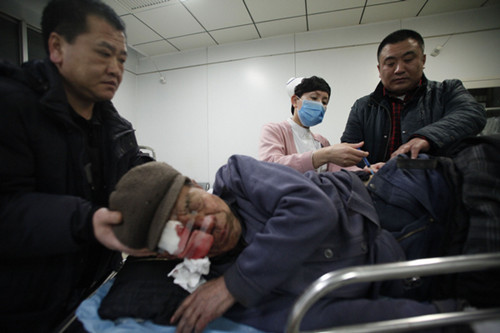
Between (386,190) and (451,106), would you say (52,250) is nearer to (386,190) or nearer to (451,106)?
(386,190)

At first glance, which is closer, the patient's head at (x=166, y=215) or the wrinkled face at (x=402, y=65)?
the patient's head at (x=166, y=215)

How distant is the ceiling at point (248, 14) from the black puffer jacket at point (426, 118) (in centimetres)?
198

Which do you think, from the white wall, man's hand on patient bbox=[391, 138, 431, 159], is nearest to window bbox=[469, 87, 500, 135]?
the white wall

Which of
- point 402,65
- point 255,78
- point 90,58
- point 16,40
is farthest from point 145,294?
point 255,78

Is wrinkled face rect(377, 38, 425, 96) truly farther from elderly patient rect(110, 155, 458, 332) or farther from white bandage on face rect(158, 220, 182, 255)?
white bandage on face rect(158, 220, 182, 255)

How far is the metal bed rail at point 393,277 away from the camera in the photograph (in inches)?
21.3

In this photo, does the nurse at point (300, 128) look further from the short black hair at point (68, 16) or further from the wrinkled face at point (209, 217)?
the short black hair at point (68, 16)

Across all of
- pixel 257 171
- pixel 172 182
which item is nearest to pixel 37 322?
pixel 172 182

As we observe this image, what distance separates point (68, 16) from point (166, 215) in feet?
2.90

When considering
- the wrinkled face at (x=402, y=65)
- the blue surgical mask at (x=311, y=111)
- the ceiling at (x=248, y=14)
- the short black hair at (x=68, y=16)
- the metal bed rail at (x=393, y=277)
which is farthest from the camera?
the ceiling at (x=248, y=14)

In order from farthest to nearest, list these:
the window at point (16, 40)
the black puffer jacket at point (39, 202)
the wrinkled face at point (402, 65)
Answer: the window at point (16, 40) < the wrinkled face at point (402, 65) < the black puffer jacket at point (39, 202)

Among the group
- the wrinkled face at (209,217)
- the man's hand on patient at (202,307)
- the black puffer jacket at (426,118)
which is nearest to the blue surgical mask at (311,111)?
the black puffer jacket at (426,118)

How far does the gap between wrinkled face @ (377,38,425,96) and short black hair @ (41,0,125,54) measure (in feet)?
5.73

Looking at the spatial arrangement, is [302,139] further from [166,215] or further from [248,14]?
[248,14]
